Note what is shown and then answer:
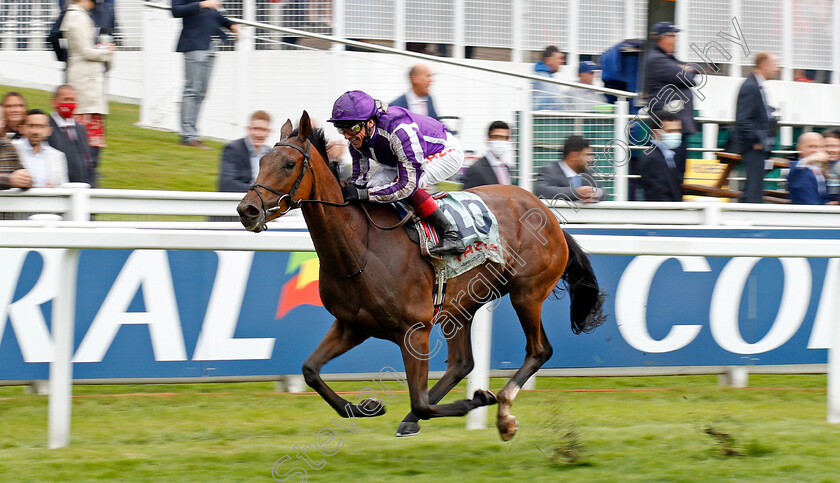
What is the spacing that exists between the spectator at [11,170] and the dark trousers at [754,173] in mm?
5196

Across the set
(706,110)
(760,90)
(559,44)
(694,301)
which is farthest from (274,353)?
(706,110)

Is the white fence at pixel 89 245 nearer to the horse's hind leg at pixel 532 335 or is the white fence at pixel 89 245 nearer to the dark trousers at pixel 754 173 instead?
the horse's hind leg at pixel 532 335

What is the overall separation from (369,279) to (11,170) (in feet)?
8.79

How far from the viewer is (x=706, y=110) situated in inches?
447

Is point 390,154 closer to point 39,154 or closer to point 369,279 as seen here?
point 369,279

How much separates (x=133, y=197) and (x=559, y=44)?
252 inches

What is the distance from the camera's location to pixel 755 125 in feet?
24.0

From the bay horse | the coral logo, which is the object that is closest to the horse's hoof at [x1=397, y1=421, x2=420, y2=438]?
the bay horse

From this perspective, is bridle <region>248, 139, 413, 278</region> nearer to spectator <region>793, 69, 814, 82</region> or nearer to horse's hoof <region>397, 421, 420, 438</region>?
horse's hoof <region>397, 421, 420, 438</region>

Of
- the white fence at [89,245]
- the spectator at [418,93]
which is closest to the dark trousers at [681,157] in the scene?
the spectator at [418,93]

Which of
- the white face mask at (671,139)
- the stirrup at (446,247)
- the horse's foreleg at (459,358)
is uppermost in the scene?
the white face mask at (671,139)

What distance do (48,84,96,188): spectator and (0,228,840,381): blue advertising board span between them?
1.50 meters

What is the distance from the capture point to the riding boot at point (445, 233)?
13.8 ft

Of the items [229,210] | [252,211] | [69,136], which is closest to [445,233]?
[252,211]
